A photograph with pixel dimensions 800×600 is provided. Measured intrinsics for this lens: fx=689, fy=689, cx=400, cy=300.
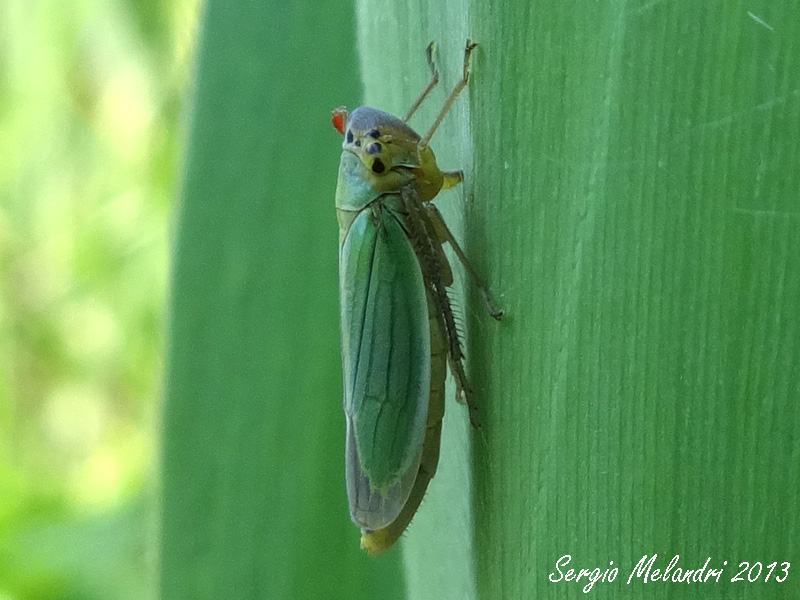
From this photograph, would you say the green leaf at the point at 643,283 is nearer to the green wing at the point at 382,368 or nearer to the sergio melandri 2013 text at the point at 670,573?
the sergio melandri 2013 text at the point at 670,573

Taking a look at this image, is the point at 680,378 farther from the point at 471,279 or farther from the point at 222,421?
the point at 222,421

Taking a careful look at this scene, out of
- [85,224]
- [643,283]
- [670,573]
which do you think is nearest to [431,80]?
[643,283]

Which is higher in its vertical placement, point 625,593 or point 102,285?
point 102,285

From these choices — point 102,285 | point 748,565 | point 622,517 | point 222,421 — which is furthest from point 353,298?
point 102,285

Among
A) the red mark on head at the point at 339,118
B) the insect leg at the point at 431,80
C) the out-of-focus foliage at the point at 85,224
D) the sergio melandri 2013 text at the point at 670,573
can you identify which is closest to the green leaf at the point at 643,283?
the sergio melandri 2013 text at the point at 670,573

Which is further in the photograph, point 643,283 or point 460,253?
point 460,253

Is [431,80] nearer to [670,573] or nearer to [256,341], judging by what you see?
[256,341]
